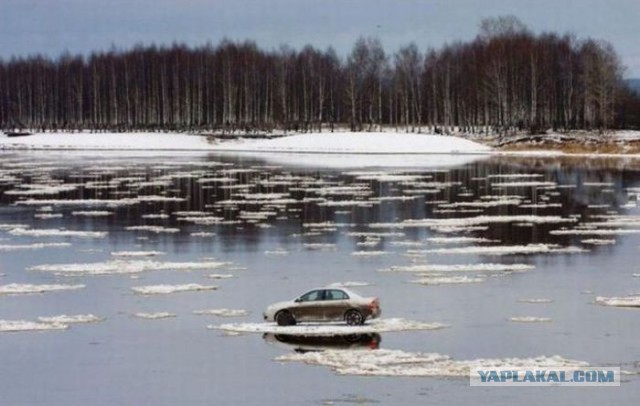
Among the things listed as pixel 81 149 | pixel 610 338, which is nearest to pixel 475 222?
pixel 610 338

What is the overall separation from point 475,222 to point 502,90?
3183 inches

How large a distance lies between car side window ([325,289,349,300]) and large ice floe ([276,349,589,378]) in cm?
277

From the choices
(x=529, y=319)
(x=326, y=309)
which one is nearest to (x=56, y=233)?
(x=326, y=309)

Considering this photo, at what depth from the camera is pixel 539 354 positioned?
22.3m

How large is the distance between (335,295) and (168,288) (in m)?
6.44

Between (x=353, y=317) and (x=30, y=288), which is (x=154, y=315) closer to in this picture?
(x=353, y=317)

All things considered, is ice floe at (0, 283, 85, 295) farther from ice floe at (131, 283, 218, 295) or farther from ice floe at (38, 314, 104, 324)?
ice floe at (38, 314, 104, 324)

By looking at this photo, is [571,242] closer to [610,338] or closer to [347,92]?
[610,338]

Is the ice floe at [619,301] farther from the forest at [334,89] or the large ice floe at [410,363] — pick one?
the forest at [334,89]

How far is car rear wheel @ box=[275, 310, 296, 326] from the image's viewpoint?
84.0 feet

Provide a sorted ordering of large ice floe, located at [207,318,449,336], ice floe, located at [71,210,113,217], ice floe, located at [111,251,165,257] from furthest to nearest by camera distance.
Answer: ice floe, located at [71,210,113,217]
ice floe, located at [111,251,165,257]
large ice floe, located at [207,318,449,336]

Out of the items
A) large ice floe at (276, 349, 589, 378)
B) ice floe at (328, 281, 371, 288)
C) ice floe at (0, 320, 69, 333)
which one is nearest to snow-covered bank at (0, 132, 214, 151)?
ice floe at (328, 281, 371, 288)

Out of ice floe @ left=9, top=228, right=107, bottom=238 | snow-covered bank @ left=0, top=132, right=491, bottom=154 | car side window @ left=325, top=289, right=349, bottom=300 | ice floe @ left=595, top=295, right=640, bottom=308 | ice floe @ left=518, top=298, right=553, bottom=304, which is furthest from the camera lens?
snow-covered bank @ left=0, top=132, right=491, bottom=154

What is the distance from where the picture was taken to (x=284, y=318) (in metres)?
25.6
